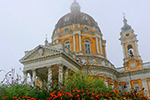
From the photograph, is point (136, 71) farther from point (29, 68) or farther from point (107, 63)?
point (29, 68)

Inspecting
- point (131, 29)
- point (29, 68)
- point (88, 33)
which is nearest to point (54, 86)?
point (29, 68)

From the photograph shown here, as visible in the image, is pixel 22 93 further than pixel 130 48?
No

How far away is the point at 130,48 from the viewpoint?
3891cm

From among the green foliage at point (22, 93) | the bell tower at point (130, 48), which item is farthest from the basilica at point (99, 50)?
the green foliage at point (22, 93)

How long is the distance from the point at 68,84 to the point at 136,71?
2777 centimetres

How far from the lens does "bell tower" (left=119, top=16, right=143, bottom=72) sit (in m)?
34.4

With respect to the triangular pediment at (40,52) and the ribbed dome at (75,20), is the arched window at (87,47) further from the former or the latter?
the triangular pediment at (40,52)

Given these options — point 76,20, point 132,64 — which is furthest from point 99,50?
point 76,20

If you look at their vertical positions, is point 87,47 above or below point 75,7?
below

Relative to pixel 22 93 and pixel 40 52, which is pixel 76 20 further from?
pixel 22 93

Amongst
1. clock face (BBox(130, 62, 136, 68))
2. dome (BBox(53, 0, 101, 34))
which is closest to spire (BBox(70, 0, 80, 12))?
dome (BBox(53, 0, 101, 34))

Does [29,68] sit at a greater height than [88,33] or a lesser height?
lesser

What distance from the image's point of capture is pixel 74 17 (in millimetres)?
37969

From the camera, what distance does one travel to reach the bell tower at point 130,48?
34.4m
